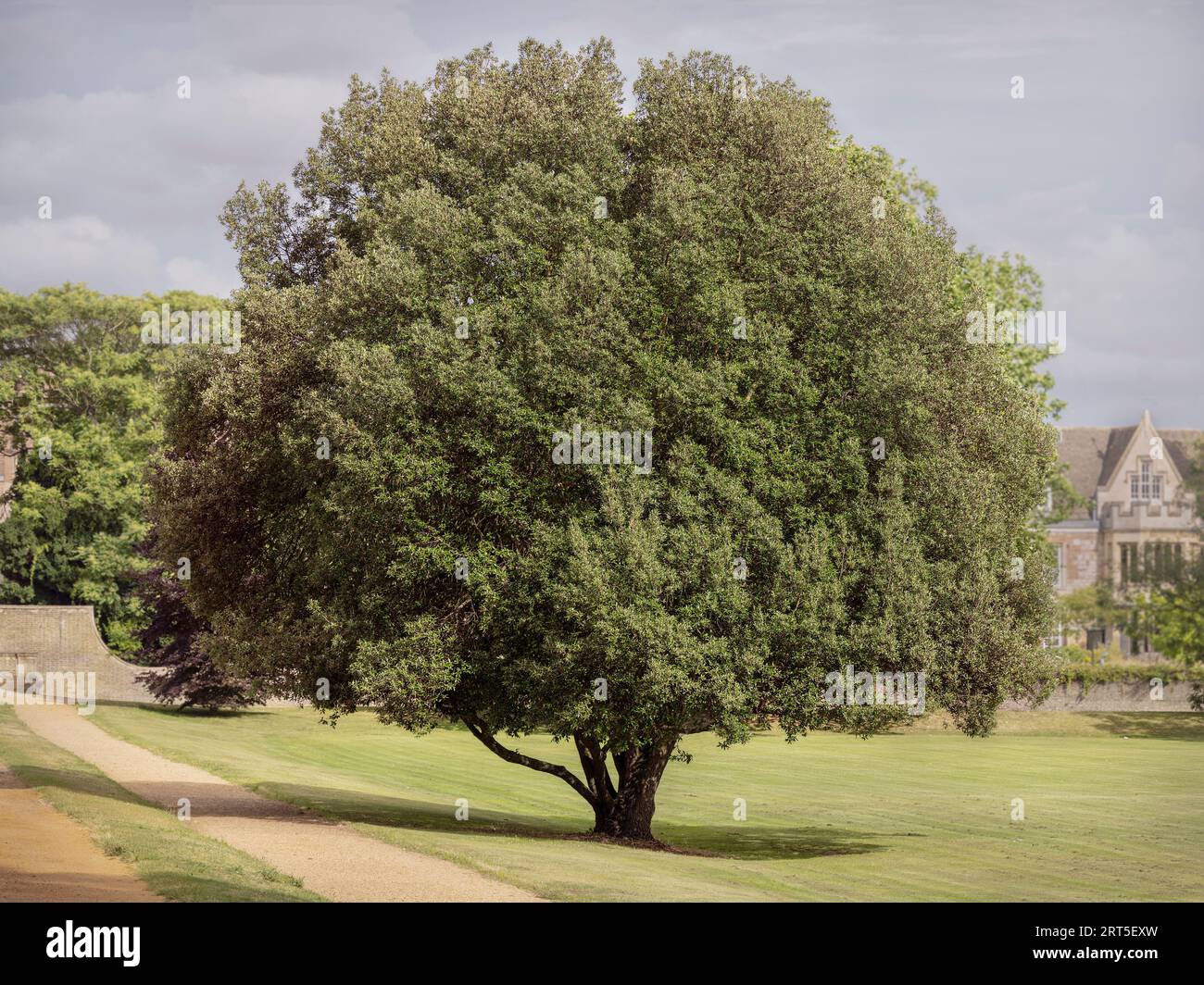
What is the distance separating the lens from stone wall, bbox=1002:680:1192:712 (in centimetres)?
6169

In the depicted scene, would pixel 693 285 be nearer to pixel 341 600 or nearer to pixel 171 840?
pixel 341 600

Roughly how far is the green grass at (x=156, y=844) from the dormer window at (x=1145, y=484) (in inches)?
2897

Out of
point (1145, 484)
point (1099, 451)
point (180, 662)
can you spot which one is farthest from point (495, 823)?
point (1099, 451)

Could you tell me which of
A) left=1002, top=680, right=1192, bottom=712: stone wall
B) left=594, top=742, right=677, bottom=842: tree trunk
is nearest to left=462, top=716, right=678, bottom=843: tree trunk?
left=594, top=742, right=677, bottom=842: tree trunk

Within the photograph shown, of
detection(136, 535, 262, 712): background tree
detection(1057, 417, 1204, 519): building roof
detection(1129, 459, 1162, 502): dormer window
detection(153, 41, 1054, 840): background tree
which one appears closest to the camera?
detection(153, 41, 1054, 840): background tree

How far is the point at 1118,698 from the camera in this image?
2453 inches

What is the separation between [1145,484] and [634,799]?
7049 cm

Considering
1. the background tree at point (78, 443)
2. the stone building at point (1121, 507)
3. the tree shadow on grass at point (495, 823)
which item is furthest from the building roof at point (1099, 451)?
the tree shadow on grass at point (495, 823)

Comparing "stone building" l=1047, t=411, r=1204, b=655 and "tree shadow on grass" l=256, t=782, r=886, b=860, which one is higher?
"stone building" l=1047, t=411, r=1204, b=655

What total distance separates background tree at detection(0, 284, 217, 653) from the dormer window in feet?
189

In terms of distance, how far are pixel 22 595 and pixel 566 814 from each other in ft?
133

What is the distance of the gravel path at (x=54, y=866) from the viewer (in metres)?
13.7

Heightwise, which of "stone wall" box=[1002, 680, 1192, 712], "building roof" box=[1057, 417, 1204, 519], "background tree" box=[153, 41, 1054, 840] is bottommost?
"stone wall" box=[1002, 680, 1192, 712]

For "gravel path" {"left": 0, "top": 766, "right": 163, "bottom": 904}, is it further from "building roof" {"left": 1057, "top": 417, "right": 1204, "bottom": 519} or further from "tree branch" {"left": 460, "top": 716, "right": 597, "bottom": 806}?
"building roof" {"left": 1057, "top": 417, "right": 1204, "bottom": 519}
